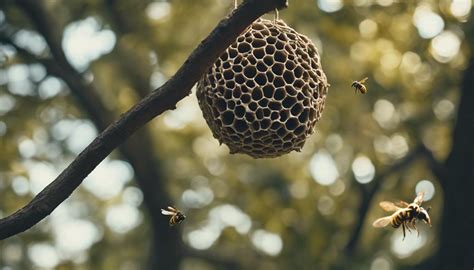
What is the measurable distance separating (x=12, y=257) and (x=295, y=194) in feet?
13.0

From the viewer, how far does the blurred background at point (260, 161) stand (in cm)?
895

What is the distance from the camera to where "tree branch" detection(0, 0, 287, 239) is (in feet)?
10.2

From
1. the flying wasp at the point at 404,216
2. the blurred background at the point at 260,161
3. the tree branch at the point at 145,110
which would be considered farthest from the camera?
the blurred background at the point at 260,161

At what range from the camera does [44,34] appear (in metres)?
8.81

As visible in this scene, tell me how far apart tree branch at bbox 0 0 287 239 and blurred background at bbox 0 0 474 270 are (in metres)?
5.16

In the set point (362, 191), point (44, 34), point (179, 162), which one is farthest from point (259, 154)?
point (179, 162)

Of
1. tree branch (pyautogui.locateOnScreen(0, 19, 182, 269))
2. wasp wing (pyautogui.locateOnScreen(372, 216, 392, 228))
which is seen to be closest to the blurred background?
tree branch (pyautogui.locateOnScreen(0, 19, 182, 269))

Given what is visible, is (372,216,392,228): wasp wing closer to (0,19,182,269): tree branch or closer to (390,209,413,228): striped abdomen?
(390,209,413,228): striped abdomen

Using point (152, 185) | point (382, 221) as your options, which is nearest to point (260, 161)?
point (152, 185)

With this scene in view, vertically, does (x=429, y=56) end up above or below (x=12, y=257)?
above

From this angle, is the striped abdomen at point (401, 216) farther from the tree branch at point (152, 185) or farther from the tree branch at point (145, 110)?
the tree branch at point (152, 185)

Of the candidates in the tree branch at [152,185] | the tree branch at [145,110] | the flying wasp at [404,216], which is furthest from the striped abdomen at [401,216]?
the tree branch at [152,185]

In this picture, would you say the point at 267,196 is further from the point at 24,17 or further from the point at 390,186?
the point at 24,17

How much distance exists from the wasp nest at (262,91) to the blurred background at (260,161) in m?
4.43
